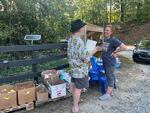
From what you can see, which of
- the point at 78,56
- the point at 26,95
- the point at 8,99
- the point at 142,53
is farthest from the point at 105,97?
the point at 142,53

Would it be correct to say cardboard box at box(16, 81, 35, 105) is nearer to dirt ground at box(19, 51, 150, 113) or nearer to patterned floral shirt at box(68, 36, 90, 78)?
dirt ground at box(19, 51, 150, 113)

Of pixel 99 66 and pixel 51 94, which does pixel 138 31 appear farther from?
pixel 51 94

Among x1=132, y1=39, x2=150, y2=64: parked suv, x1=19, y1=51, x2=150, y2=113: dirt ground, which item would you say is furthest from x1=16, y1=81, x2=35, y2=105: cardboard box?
x1=132, y1=39, x2=150, y2=64: parked suv

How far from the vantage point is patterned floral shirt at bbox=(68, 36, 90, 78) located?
4.42 m

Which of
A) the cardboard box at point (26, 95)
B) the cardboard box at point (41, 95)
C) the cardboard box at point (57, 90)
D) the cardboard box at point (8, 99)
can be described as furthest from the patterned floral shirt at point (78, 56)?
the cardboard box at point (8, 99)

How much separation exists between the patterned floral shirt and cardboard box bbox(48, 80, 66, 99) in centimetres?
59

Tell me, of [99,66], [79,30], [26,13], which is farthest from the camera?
[26,13]

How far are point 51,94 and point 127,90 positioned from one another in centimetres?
212

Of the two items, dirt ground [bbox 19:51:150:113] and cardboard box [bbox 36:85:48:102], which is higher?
cardboard box [bbox 36:85:48:102]

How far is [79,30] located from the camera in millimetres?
4391

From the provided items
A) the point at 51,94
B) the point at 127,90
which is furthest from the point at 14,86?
the point at 127,90

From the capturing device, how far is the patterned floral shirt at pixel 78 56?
442 cm

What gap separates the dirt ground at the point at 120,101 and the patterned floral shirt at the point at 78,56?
34.0 inches

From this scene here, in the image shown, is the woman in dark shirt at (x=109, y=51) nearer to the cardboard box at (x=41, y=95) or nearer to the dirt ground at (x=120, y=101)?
the dirt ground at (x=120, y=101)
